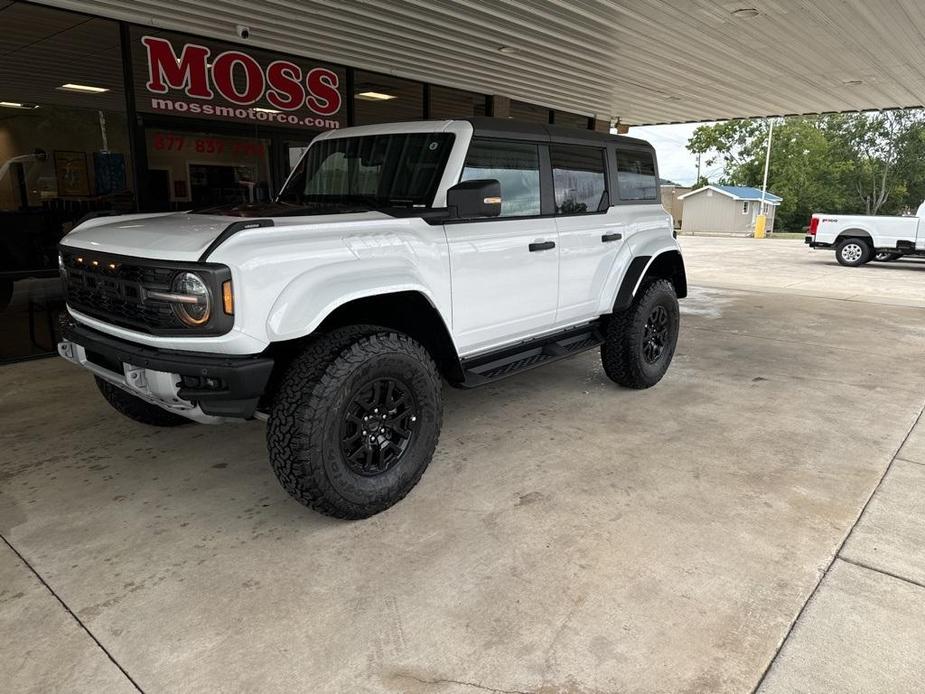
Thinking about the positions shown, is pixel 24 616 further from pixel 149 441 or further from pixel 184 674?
pixel 149 441

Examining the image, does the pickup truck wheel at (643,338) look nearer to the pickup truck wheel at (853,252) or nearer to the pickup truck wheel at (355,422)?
the pickup truck wheel at (355,422)

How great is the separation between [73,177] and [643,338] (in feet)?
21.8

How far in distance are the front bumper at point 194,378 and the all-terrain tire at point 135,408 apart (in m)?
0.95

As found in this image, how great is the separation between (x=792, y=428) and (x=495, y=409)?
1.96m

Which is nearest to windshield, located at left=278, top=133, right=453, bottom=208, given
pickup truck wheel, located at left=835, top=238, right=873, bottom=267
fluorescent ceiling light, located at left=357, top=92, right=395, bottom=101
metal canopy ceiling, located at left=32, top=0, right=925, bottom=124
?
metal canopy ceiling, located at left=32, top=0, right=925, bottom=124

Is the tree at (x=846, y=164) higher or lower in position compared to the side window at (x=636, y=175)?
higher

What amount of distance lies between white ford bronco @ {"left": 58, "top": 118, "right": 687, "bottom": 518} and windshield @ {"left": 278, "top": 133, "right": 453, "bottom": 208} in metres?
0.01

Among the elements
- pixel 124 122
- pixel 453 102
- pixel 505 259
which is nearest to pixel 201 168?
pixel 124 122

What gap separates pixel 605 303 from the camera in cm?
434

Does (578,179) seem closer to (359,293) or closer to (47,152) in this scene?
(359,293)

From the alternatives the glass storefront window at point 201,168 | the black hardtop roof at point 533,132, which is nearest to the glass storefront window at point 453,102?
the glass storefront window at point 201,168

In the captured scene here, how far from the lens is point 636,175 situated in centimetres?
475

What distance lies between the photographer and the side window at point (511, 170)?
11.2ft

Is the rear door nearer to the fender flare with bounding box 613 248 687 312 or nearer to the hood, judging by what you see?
the fender flare with bounding box 613 248 687 312
